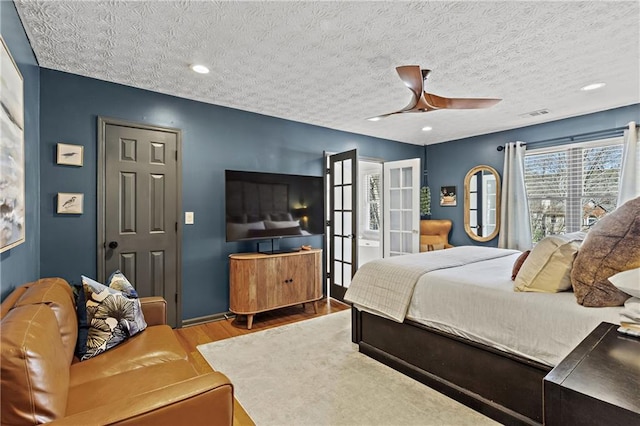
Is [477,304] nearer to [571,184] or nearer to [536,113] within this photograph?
[536,113]

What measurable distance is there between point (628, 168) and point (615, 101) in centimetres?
76

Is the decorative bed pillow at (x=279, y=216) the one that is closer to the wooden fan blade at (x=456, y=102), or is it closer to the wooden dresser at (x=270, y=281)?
the wooden dresser at (x=270, y=281)

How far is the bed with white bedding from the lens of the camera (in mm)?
1744

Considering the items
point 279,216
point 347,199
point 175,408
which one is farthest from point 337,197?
point 175,408

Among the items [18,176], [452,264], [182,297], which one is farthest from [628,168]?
[18,176]

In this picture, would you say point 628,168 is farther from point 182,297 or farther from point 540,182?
→ point 182,297

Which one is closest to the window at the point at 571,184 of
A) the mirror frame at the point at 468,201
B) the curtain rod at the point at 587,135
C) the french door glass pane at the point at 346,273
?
the curtain rod at the point at 587,135

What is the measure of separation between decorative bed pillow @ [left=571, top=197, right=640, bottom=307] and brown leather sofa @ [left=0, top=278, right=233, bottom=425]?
1804 millimetres

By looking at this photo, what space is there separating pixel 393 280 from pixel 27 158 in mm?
2796

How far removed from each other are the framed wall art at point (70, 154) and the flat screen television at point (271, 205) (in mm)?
1321

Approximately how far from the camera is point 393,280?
2.60 metres

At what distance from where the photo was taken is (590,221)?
13.4 ft

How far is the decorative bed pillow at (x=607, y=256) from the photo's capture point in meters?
1.54

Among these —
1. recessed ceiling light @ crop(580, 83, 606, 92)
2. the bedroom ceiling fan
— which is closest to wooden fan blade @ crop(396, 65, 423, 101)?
the bedroom ceiling fan
